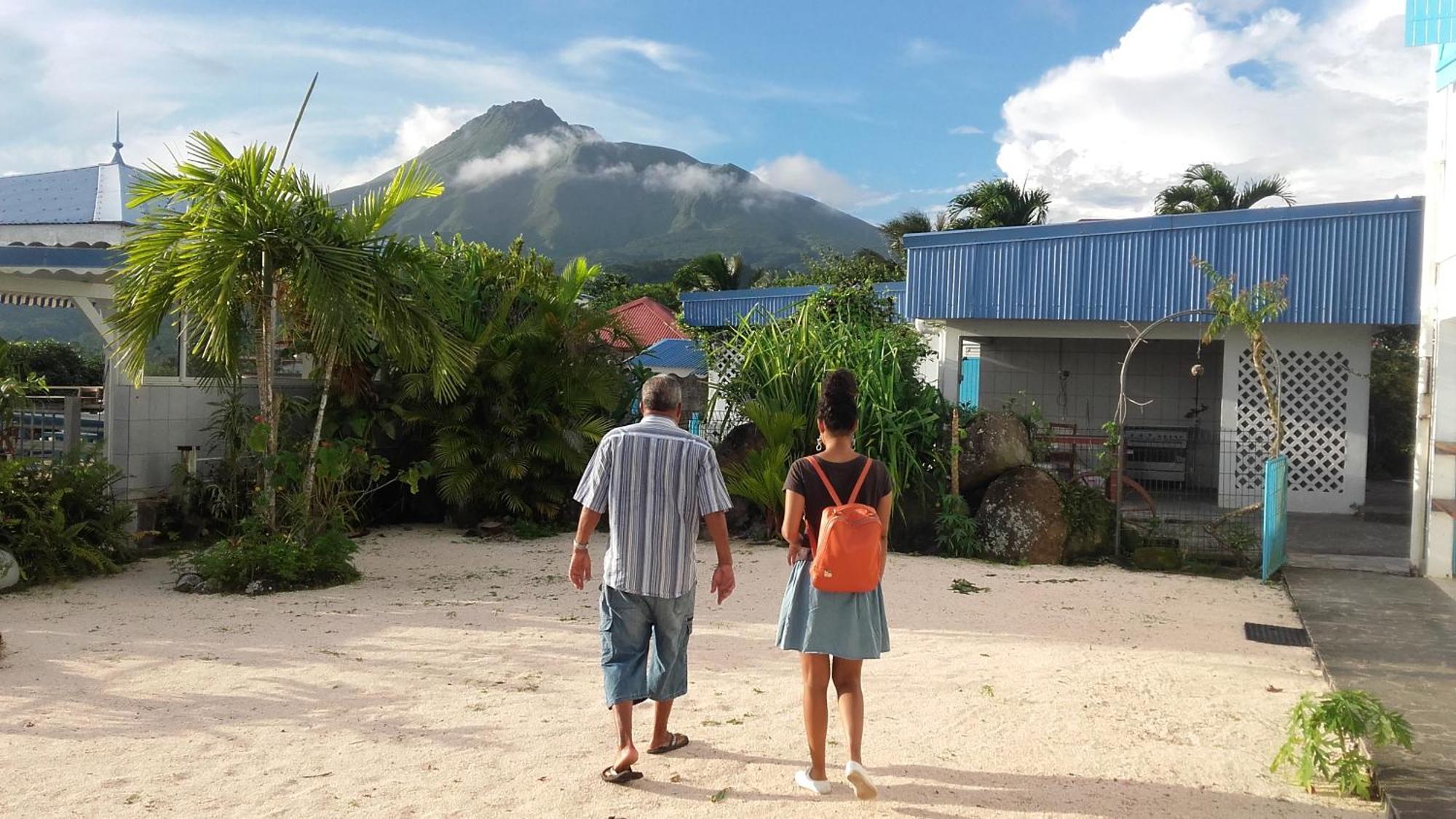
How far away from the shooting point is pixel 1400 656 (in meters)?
6.45

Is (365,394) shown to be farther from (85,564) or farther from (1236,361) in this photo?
(1236,361)

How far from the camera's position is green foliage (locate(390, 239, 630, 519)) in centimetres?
1113

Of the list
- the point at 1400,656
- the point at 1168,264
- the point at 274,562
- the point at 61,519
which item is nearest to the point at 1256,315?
the point at 1168,264

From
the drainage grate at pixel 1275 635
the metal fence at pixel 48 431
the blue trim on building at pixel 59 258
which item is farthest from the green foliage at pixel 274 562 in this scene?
the drainage grate at pixel 1275 635

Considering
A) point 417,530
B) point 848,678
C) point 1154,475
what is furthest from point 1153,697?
point 1154,475

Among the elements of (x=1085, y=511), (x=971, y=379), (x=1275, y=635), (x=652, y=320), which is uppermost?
(x=652, y=320)

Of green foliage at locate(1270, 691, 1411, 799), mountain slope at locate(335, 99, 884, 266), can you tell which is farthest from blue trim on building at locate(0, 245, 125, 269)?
mountain slope at locate(335, 99, 884, 266)

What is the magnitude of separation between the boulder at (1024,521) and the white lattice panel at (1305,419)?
477 centimetres

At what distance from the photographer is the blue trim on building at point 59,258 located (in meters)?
8.87

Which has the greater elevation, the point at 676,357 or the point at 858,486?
the point at 676,357

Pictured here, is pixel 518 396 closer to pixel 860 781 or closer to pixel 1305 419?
pixel 860 781

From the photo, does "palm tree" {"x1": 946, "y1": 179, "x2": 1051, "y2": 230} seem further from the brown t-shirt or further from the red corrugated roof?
the brown t-shirt

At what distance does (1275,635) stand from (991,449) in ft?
12.2

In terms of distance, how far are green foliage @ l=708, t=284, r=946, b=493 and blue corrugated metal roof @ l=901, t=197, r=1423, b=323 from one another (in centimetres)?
288
